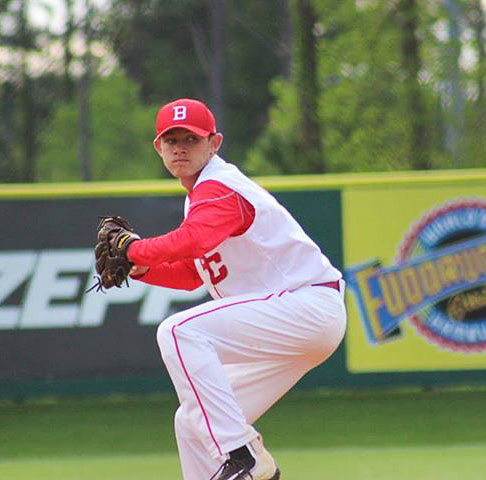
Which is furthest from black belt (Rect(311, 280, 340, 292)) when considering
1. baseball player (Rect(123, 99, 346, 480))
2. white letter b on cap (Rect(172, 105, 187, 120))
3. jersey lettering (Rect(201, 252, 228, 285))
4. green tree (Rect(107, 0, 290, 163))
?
green tree (Rect(107, 0, 290, 163))

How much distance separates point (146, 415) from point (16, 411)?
0.91m

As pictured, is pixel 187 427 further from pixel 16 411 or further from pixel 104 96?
pixel 104 96

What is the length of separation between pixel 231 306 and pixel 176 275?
526mm

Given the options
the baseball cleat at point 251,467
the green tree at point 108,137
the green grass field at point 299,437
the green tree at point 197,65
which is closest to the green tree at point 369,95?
the green grass field at point 299,437

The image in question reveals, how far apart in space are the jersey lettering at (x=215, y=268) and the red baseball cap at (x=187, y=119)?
487 mm

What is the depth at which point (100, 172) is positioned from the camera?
33094 mm

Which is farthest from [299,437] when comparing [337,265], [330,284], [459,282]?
[330,284]

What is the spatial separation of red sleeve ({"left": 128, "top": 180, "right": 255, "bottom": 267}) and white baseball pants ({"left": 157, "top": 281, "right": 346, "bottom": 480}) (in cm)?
31

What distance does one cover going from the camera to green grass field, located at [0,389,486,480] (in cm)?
671

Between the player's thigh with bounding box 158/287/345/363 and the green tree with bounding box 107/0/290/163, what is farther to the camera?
the green tree with bounding box 107/0/290/163

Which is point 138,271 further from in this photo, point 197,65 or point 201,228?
point 197,65

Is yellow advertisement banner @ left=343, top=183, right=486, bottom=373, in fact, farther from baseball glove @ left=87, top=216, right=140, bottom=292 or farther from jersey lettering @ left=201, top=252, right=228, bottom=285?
baseball glove @ left=87, top=216, right=140, bottom=292

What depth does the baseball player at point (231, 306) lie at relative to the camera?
5.16 metres

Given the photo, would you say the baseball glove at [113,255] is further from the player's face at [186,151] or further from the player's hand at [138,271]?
the player's face at [186,151]
